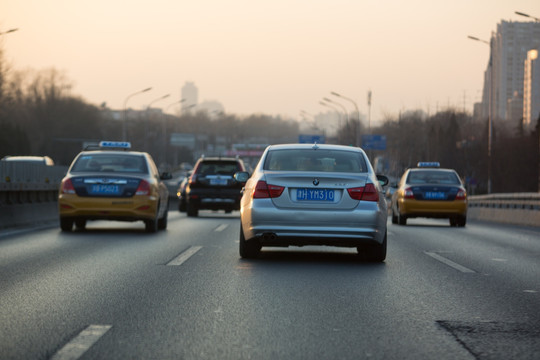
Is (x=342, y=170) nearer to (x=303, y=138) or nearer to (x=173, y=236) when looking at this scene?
(x=173, y=236)

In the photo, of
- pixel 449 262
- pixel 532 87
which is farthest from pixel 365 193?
pixel 532 87

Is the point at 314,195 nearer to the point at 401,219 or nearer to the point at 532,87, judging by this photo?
the point at 401,219

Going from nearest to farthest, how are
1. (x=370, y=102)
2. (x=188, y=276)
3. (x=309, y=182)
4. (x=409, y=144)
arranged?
(x=188, y=276)
(x=309, y=182)
(x=370, y=102)
(x=409, y=144)

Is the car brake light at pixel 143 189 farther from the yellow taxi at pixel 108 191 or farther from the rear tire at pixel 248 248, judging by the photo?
the rear tire at pixel 248 248

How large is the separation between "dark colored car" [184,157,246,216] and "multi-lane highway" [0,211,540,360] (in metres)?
11.7

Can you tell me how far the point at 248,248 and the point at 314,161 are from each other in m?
1.38

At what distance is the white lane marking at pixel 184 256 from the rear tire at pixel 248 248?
744 mm

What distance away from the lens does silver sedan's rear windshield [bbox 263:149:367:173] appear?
1105 cm


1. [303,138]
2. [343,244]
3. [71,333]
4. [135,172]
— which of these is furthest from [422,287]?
[303,138]

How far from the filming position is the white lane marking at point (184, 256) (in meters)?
10.7

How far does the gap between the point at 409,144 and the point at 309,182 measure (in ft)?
Answer: 240

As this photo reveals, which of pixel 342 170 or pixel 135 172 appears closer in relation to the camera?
pixel 342 170

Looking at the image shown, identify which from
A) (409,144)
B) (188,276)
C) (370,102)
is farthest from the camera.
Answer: (409,144)

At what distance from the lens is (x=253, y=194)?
10805 mm
